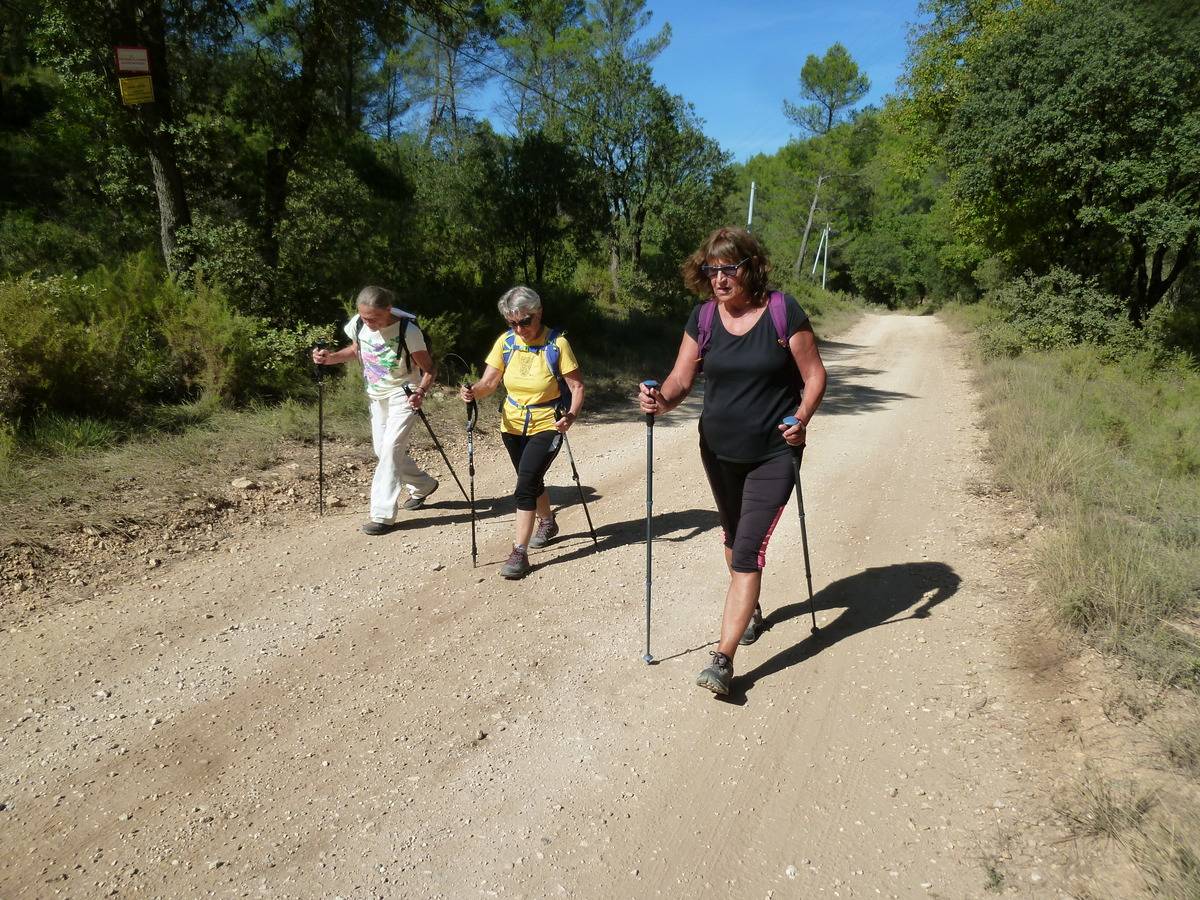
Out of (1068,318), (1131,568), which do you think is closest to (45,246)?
(1131,568)

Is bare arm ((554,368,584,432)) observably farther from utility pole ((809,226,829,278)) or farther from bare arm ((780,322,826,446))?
utility pole ((809,226,829,278))

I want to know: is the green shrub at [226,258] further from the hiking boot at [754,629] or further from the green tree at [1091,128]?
the green tree at [1091,128]

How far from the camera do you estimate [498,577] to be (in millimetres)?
4789

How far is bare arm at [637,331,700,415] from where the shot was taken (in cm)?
361

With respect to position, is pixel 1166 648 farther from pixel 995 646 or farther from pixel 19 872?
pixel 19 872

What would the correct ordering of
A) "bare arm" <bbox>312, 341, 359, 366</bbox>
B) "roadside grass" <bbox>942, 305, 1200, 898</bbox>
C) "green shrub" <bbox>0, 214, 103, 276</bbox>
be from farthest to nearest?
"green shrub" <bbox>0, 214, 103, 276</bbox> < "bare arm" <bbox>312, 341, 359, 366</bbox> < "roadside grass" <bbox>942, 305, 1200, 898</bbox>

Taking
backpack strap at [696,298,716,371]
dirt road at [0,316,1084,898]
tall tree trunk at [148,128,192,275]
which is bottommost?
dirt road at [0,316,1084,898]

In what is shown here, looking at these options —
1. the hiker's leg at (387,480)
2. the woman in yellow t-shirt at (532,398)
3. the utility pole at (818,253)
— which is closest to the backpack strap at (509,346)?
the woman in yellow t-shirt at (532,398)

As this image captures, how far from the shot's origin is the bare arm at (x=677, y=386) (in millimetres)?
3605

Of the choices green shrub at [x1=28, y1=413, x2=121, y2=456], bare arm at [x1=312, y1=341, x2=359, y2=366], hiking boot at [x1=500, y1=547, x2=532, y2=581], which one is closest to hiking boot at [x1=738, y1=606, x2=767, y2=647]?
hiking boot at [x1=500, y1=547, x2=532, y2=581]

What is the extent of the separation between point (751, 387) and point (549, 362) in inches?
69.1

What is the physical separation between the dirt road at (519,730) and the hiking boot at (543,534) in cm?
9

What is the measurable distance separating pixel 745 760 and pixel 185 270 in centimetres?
934

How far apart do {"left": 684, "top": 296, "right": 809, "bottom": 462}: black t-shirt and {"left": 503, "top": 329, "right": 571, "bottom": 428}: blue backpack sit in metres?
1.46
